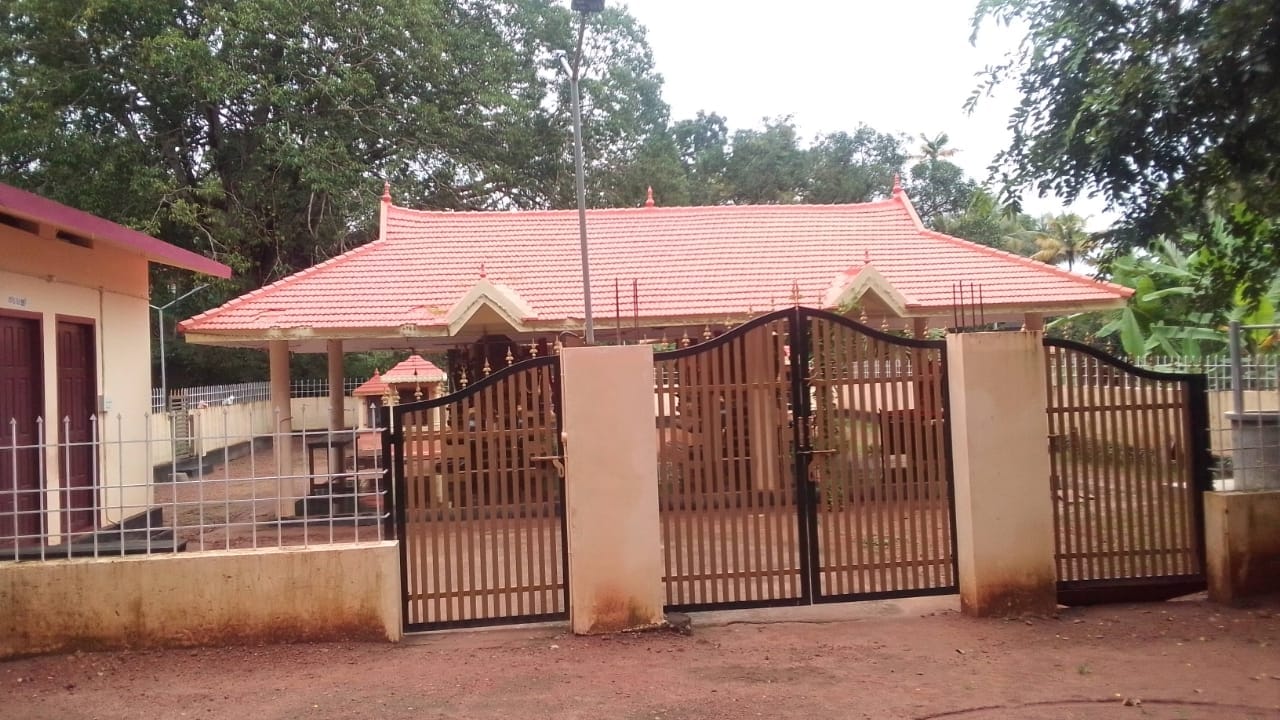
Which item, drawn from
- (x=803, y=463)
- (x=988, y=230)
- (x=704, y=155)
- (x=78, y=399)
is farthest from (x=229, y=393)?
(x=988, y=230)

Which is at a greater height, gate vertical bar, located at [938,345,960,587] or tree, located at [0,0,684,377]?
tree, located at [0,0,684,377]

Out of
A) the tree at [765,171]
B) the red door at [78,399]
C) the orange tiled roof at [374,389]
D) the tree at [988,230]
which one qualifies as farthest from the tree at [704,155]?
the red door at [78,399]

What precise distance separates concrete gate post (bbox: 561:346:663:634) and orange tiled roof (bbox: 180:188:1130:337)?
209 inches

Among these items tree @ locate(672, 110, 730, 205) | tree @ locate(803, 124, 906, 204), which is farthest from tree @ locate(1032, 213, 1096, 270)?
tree @ locate(672, 110, 730, 205)

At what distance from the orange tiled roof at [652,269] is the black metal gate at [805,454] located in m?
4.60

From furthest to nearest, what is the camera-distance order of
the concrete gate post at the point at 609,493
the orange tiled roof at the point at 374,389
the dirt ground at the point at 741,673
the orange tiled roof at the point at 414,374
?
the orange tiled roof at the point at 374,389 → the orange tiled roof at the point at 414,374 → the concrete gate post at the point at 609,493 → the dirt ground at the point at 741,673

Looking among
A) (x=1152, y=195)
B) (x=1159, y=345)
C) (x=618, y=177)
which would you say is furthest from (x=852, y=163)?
(x=1152, y=195)

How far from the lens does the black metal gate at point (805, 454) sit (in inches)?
240

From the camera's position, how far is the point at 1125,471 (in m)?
6.25

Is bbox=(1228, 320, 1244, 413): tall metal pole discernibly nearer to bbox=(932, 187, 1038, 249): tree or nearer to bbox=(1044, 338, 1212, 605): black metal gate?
bbox=(1044, 338, 1212, 605): black metal gate

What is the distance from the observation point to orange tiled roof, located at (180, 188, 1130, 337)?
38.8 feet

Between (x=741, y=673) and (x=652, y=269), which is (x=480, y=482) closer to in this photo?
(x=741, y=673)

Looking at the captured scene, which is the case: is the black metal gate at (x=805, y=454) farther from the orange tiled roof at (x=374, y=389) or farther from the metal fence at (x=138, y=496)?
the orange tiled roof at (x=374, y=389)

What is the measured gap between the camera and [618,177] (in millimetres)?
26312
